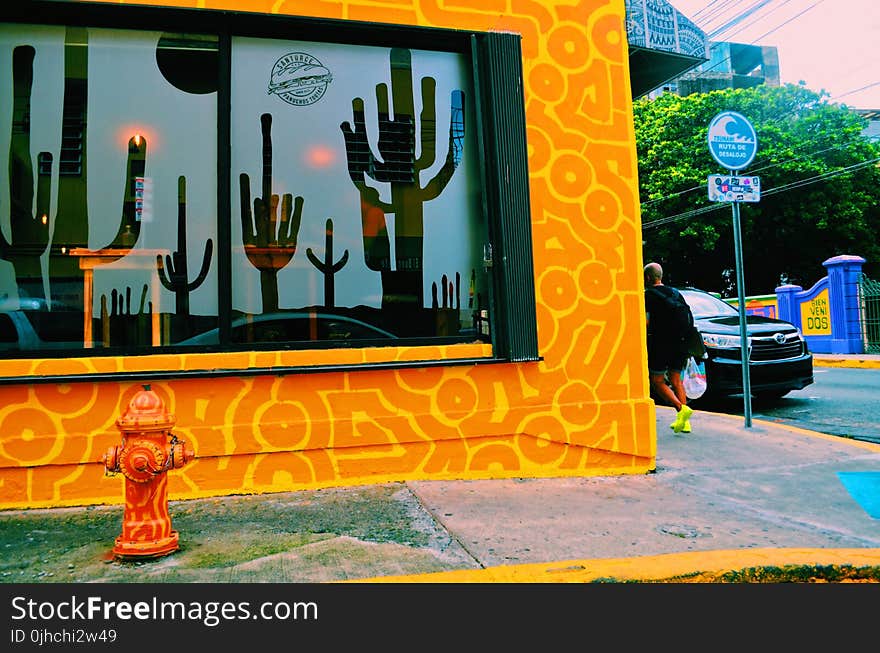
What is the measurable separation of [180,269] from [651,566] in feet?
11.6

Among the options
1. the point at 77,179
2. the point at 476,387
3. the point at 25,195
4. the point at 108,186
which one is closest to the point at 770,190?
the point at 476,387

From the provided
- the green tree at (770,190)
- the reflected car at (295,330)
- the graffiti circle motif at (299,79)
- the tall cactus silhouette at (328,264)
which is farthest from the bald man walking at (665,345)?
the green tree at (770,190)

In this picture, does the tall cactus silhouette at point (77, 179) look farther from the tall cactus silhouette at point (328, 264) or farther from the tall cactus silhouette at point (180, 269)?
the tall cactus silhouette at point (328, 264)

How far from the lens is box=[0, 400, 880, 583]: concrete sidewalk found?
3012 mm

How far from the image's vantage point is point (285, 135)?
15.6ft

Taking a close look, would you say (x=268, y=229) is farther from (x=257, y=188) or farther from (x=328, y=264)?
(x=328, y=264)

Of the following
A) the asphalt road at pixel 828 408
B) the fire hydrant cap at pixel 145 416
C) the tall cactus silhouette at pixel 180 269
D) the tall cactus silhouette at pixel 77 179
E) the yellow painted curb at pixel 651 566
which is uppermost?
the tall cactus silhouette at pixel 77 179

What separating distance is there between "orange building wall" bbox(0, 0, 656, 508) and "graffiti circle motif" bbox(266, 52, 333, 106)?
1.16ft

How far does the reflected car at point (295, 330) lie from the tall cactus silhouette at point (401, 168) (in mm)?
296

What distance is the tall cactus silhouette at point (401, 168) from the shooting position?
4898mm

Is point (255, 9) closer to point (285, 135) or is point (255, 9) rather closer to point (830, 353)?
point (285, 135)

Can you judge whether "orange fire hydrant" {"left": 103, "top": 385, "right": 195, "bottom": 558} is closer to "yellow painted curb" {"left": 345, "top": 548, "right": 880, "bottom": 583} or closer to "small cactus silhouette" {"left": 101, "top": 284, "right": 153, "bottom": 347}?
"yellow painted curb" {"left": 345, "top": 548, "right": 880, "bottom": 583}

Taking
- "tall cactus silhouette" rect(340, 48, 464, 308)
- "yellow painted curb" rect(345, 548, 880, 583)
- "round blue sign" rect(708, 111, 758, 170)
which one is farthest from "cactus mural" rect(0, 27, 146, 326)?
"round blue sign" rect(708, 111, 758, 170)

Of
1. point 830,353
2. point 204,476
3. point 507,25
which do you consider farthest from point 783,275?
point 204,476
